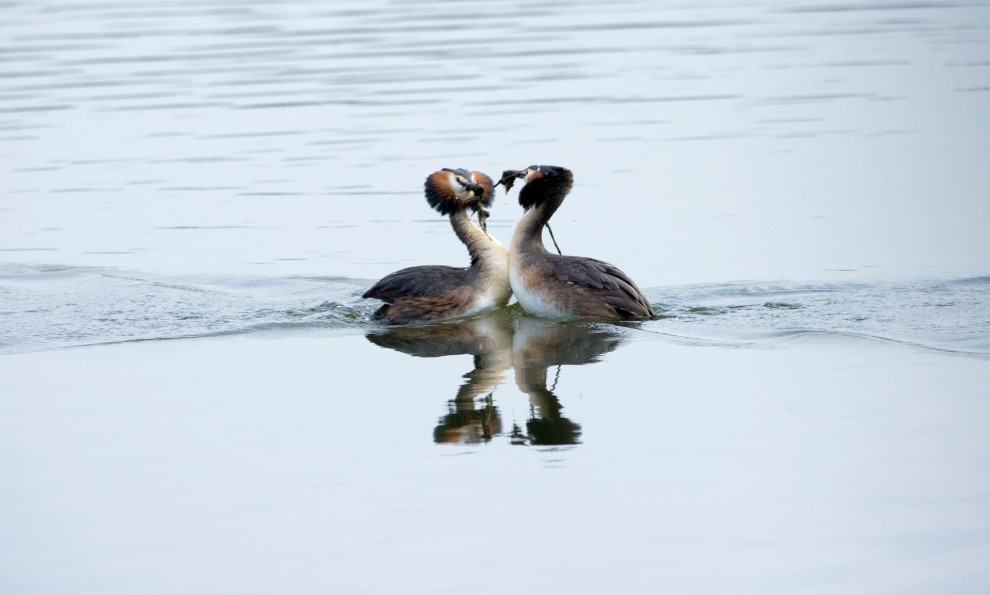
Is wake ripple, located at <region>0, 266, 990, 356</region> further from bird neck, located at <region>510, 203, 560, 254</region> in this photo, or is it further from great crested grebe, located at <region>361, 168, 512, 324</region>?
bird neck, located at <region>510, 203, 560, 254</region>

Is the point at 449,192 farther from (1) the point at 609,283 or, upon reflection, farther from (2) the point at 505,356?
(2) the point at 505,356

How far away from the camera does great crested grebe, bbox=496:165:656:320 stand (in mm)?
11102

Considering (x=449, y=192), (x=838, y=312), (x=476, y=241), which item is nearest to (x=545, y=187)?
(x=476, y=241)

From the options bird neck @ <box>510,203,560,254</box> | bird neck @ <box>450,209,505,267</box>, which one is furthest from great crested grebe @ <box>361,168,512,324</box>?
bird neck @ <box>510,203,560,254</box>

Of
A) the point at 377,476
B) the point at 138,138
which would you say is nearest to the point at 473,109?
the point at 138,138

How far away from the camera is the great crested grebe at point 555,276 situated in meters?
11.1

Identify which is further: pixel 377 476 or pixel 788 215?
pixel 788 215

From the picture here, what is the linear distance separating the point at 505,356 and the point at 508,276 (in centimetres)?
156

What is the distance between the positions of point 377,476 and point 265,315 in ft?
14.6

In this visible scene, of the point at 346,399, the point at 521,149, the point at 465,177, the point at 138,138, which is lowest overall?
the point at 346,399

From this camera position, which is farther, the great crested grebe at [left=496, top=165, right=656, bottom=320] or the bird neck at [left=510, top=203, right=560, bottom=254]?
the bird neck at [left=510, top=203, right=560, bottom=254]

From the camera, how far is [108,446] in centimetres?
825

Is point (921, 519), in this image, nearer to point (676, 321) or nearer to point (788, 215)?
point (676, 321)

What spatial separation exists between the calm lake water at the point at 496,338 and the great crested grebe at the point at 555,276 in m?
0.19
